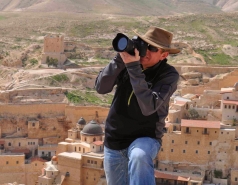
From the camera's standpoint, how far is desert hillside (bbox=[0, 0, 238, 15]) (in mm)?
122713

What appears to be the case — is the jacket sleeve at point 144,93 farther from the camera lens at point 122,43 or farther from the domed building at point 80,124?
the domed building at point 80,124

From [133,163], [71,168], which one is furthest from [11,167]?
[133,163]

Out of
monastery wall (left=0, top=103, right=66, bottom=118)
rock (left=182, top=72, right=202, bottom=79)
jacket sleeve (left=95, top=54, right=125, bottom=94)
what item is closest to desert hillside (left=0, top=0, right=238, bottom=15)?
rock (left=182, top=72, right=202, bottom=79)

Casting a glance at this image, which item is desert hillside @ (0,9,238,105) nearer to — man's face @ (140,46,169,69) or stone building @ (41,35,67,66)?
stone building @ (41,35,67,66)

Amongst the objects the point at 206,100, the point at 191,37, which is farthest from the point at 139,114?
the point at 191,37

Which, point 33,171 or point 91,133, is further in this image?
point 33,171

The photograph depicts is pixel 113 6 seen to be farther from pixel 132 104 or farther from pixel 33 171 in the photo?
pixel 132 104

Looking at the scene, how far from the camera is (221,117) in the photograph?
31234mm

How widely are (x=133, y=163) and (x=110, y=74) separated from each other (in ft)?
4.05

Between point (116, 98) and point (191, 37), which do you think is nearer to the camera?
point (116, 98)

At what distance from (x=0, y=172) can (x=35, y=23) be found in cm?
5827

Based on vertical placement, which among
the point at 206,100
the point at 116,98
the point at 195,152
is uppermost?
the point at 116,98

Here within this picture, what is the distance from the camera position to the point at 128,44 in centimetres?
568

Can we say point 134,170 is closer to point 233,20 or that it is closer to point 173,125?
point 173,125
